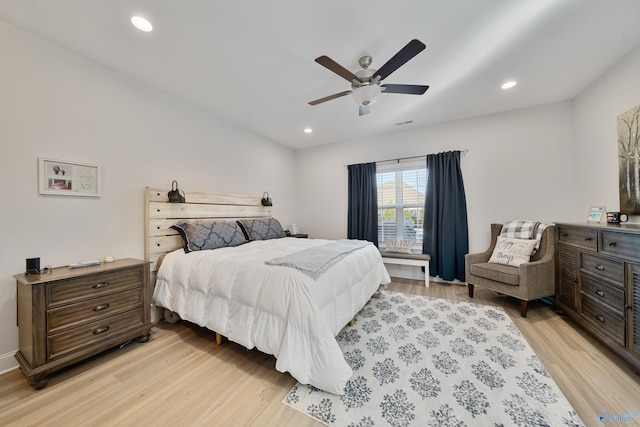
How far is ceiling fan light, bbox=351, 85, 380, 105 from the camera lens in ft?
6.95

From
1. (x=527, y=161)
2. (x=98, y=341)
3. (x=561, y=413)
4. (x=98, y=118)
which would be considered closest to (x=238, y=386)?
(x=98, y=341)

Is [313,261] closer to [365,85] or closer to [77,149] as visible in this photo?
[365,85]

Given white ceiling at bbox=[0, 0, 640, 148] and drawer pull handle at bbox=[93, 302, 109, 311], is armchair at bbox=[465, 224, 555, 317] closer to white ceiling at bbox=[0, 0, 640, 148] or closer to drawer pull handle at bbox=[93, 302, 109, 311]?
white ceiling at bbox=[0, 0, 640, 148]

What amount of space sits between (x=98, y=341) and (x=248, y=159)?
2958 millimetres

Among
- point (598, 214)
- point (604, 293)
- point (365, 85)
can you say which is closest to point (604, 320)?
point (604, 293)

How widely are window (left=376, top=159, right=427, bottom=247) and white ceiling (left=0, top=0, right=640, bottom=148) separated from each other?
1341 mm

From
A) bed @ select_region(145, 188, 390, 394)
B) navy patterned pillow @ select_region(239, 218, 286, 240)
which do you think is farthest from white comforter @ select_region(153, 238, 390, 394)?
navy patterned pillow @ select_region(239, 218, 286, 240)

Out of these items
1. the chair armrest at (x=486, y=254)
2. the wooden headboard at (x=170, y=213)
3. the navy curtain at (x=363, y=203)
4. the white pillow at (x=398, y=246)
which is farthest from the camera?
the navy curtain at (x=363, y=203)

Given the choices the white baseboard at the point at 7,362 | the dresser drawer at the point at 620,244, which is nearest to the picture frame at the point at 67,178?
the white baseboard at the point at 7,362

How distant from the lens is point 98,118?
2.23 m

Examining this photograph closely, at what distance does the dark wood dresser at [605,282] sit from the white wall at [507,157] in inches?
38.5

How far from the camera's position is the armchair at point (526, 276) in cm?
250

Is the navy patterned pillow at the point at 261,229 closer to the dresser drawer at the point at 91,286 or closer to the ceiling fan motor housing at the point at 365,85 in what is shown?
the dresser drawer at the point at 91,286

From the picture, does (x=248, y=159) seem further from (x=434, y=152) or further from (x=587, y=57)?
(x=587, y=57)
